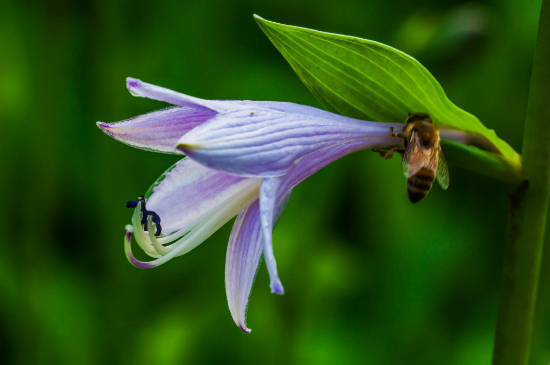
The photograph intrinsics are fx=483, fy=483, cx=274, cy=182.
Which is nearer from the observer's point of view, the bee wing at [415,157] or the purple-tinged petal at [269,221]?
the purple-tinged petal at [269,221]

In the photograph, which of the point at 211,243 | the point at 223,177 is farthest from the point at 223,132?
the point at 211,243

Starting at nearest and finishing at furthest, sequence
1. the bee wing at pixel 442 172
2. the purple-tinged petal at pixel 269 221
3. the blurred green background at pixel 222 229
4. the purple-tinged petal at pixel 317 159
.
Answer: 1. the purple-tinged petal at pixel 269 221
2. the purple-tinged petal at pixel 317 159
3. the bee wing at pixel 442 172
4. the blurred green background at pixel 222 229

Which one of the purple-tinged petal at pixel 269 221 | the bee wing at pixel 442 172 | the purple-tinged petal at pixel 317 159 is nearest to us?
the purple-tinged petal at pixel 269 221

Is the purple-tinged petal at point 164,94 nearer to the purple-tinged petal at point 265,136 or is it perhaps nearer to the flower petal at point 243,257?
the purple-tinged petal at point 265,136

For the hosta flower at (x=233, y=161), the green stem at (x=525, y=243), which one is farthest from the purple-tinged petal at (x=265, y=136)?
the green stem at (x=525, y=243)

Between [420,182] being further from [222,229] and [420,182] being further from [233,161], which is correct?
[222,229]

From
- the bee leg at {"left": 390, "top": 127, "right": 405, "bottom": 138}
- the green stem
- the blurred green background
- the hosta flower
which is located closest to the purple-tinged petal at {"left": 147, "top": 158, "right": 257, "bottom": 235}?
the hosta flower
